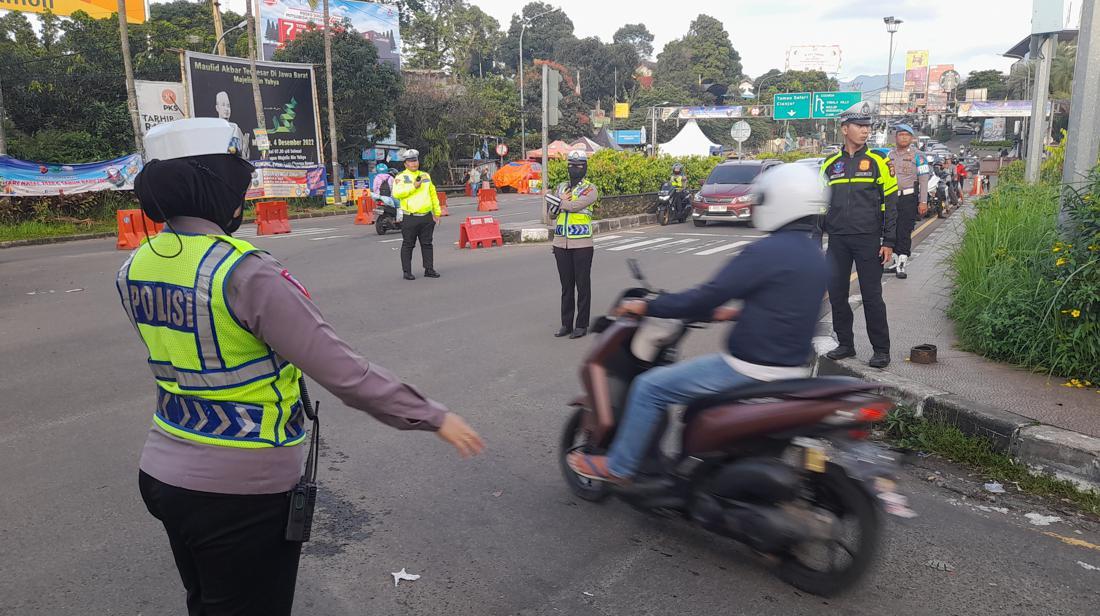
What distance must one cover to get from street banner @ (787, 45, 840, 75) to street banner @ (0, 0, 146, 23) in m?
68.6

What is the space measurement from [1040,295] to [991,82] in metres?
109

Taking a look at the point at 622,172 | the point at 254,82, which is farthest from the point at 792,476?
the point at 254,82

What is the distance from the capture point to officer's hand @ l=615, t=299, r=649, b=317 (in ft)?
11.8

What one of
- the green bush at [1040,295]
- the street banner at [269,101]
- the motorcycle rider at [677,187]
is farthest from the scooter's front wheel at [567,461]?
the street banner at [269,101]

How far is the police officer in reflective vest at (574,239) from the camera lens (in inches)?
308

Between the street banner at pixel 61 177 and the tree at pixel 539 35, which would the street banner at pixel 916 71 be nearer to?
the tree at pixel 539 35

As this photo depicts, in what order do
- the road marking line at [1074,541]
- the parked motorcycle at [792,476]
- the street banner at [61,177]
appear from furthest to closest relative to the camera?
the street banner at [61,177] → the road marking line at [1074,541] → the parked motorcycle at [792,476]

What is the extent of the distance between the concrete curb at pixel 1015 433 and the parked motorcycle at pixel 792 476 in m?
1.70

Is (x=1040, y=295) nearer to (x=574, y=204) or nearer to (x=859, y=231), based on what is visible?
(x=859, y=231)


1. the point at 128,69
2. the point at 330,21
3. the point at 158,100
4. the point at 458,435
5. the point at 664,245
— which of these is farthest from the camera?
the point at 330,21

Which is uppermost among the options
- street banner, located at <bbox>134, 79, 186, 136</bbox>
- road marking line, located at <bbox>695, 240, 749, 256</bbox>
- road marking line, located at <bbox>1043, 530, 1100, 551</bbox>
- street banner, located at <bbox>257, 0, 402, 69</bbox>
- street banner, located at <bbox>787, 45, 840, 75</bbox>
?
street banner, located at <bbox>787, 45, 840, 75</bbox>

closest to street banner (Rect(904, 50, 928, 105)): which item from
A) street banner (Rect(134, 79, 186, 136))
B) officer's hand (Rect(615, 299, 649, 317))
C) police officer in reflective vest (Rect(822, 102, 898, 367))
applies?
street banner (Rect(134, 79, 186, 136))

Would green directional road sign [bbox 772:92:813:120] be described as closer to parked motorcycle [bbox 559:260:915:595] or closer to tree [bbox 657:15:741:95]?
tree [bbox 657:15:741:95]

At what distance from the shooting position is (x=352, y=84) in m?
32.4
